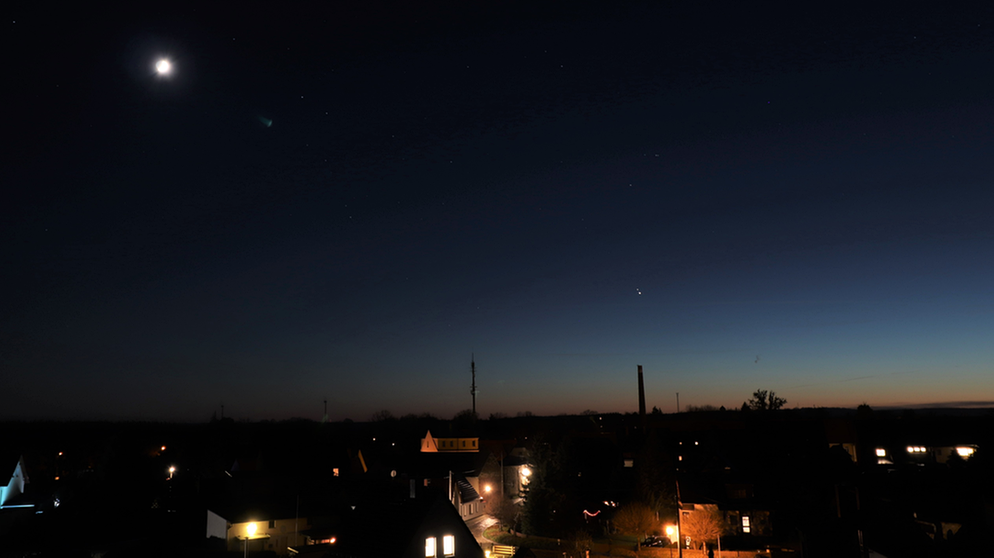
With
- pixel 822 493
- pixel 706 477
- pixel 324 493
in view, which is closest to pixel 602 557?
pixel 706 477

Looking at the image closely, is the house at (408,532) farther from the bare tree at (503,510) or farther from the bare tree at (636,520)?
the bare tree at (503,510)

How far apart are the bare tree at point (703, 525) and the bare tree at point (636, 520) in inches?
99.9

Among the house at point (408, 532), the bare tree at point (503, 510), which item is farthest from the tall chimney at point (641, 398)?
the house at point (408, 532)

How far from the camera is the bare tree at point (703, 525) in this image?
36906mm

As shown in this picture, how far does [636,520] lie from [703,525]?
4.26 meters

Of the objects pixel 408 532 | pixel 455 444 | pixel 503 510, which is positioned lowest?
pixel 503 510

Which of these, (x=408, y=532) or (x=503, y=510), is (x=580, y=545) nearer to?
(x=408, y=532)

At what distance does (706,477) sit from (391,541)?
29113mm

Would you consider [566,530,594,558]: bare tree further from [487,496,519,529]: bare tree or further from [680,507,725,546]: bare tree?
[487,496,519,529]: bare tree

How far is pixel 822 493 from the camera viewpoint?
44.6 metres

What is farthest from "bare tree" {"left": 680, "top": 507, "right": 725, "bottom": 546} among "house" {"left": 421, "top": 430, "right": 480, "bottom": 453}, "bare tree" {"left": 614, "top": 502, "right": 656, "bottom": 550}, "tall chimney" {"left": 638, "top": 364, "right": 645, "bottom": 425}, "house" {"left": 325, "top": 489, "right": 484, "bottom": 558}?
"house" {"left": 421, "top": 430, "right": 480, "bottom": 453}

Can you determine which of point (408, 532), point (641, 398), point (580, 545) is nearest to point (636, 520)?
point (580, 545)

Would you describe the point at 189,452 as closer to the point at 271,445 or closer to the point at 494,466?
the point at 271,445

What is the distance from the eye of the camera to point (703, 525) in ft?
122
